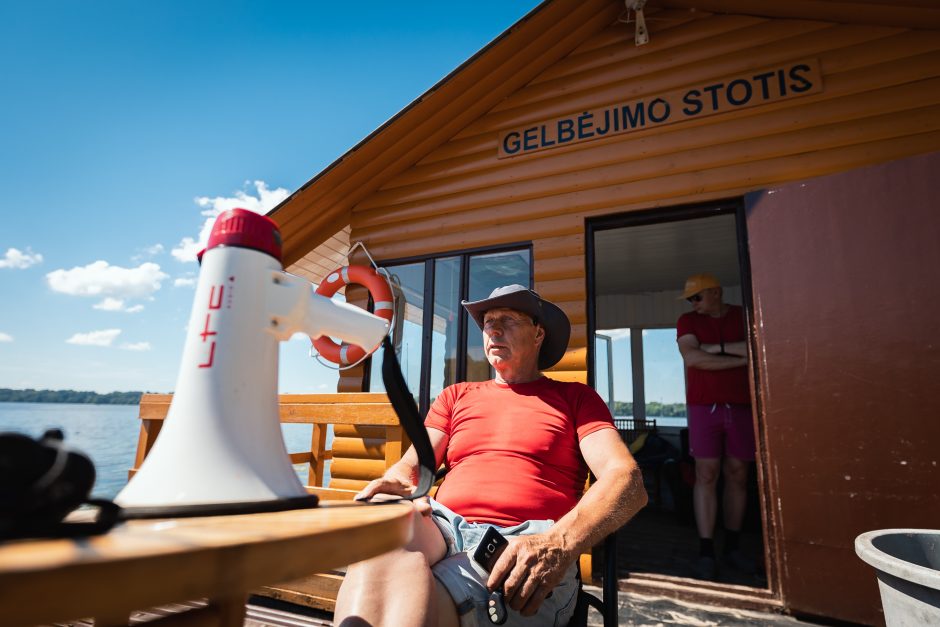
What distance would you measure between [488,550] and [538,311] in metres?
0.99

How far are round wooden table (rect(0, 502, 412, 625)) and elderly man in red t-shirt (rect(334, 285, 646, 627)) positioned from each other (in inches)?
21.5

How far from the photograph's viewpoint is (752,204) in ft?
8.31

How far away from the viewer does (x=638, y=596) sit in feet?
7.82

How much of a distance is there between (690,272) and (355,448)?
262 inches

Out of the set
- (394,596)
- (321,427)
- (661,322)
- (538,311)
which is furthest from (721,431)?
(661,322)

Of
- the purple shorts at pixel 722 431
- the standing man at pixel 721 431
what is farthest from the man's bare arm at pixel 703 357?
the purple shorts at pixel 722 431

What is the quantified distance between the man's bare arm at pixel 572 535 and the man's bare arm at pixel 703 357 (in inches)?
71.3

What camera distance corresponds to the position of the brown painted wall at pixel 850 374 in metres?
2.00

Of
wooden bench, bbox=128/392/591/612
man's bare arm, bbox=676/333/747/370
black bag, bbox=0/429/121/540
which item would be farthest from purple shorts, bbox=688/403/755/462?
black bag, bbox=0/429/121/540

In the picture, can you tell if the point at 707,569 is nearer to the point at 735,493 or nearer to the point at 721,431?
the point at 735,493

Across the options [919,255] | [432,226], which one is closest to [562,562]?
[919,255]

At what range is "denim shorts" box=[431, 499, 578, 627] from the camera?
1.03 metres

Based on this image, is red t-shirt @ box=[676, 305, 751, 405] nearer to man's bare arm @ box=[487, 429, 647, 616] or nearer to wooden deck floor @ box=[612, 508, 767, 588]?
wooden deck floor @ box=[612, 508, 767, 588]

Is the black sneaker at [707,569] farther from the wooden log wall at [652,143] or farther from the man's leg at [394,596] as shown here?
the man's leg at [394,596]
